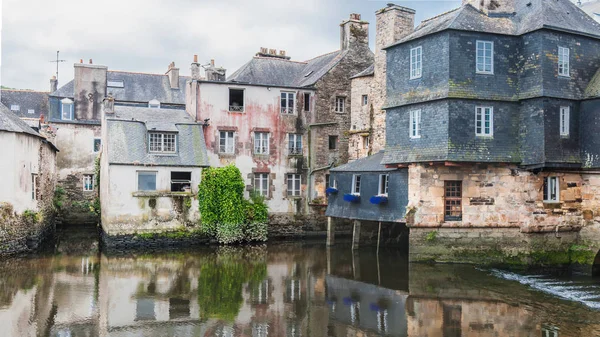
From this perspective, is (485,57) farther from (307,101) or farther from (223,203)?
(223,203)

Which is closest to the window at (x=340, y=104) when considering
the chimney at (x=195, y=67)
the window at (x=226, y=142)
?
the window at (x=226, y=142)

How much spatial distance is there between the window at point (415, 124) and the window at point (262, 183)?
11.7 meters

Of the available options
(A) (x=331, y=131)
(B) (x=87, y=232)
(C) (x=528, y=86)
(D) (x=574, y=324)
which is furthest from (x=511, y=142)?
(B) (x=87, y=232)

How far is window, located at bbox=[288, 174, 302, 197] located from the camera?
3550cm

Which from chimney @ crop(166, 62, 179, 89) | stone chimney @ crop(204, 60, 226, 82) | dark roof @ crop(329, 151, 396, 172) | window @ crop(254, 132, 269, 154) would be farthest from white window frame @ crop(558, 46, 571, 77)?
chimney @ crop(166, 62, 179, 89)

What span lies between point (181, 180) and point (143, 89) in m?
18.6

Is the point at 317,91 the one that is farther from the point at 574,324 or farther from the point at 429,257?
the point at 574,324

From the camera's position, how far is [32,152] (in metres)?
29.0

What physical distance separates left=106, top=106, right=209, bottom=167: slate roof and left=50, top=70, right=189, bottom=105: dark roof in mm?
13472

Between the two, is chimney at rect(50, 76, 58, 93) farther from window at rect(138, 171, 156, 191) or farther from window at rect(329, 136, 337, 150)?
window at rect(329, 136, 337, 150)

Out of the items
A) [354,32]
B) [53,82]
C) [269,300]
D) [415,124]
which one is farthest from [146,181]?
[53,82]

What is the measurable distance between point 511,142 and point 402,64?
19.1 ft

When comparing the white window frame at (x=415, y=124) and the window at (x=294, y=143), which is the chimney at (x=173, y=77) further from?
the white window frame at (x=415, y=124)

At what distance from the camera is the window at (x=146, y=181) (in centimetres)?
3008
